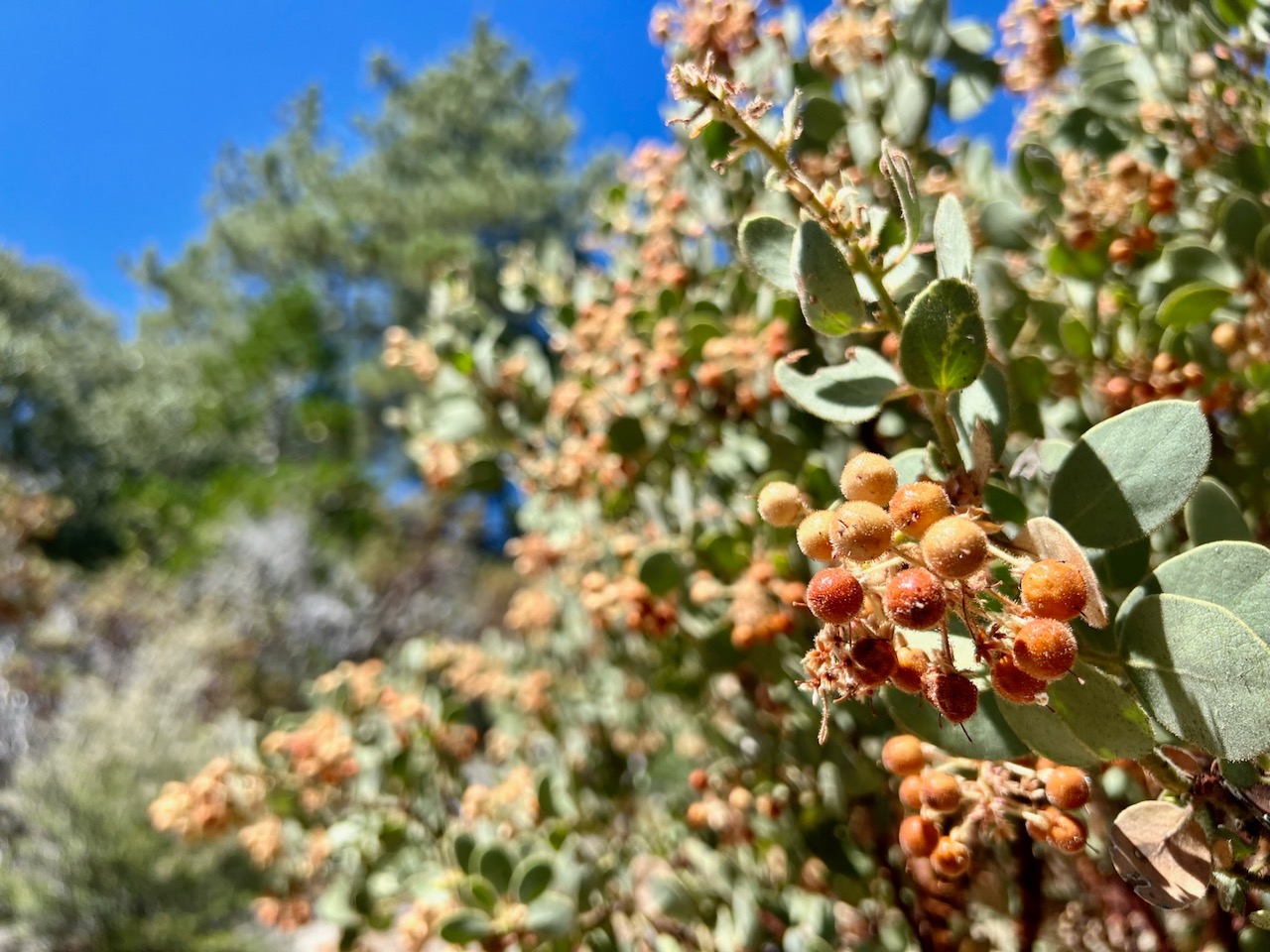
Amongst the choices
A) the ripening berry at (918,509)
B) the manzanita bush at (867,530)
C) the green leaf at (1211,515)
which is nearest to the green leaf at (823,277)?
the manzanita bush at (867,530)

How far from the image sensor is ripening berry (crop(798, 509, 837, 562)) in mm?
403

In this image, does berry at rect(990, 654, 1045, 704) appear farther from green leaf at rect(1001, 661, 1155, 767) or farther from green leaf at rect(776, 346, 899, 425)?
green leaf at rect(776, 346, 899, 425)

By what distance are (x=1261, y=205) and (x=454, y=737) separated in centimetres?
112

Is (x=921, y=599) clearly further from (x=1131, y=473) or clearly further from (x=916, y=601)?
(x=1131, y=473)

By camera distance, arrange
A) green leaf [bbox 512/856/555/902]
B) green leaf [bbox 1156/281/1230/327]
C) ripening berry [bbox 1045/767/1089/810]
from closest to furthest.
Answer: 1. ripening berry [bbox 1045/767/1089/810]
2. green leaf [bbox 1156/281/1230/327]
3. green leaf [bbox 512/856/555/902]

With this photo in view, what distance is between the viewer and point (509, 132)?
14211 millimetres

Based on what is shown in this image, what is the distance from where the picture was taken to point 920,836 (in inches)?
20.2

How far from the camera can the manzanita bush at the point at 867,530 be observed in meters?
0.41

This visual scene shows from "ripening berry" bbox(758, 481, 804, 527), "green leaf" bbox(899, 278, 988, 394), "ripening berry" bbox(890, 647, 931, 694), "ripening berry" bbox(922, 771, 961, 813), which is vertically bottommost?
"ripening berry" bbox(922, 771, 961, 813)

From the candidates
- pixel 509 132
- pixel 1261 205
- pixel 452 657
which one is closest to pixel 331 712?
pixel 452 657

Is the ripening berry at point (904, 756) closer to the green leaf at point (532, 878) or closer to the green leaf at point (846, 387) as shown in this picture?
the green leaf at point (846, 387)

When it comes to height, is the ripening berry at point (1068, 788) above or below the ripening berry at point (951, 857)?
above

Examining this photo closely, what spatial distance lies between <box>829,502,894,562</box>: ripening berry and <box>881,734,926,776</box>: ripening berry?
7.0 inches

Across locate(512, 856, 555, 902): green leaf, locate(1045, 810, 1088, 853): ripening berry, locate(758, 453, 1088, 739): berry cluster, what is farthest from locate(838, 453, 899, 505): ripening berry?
locate(512, 856, 555, 902): green leaf
